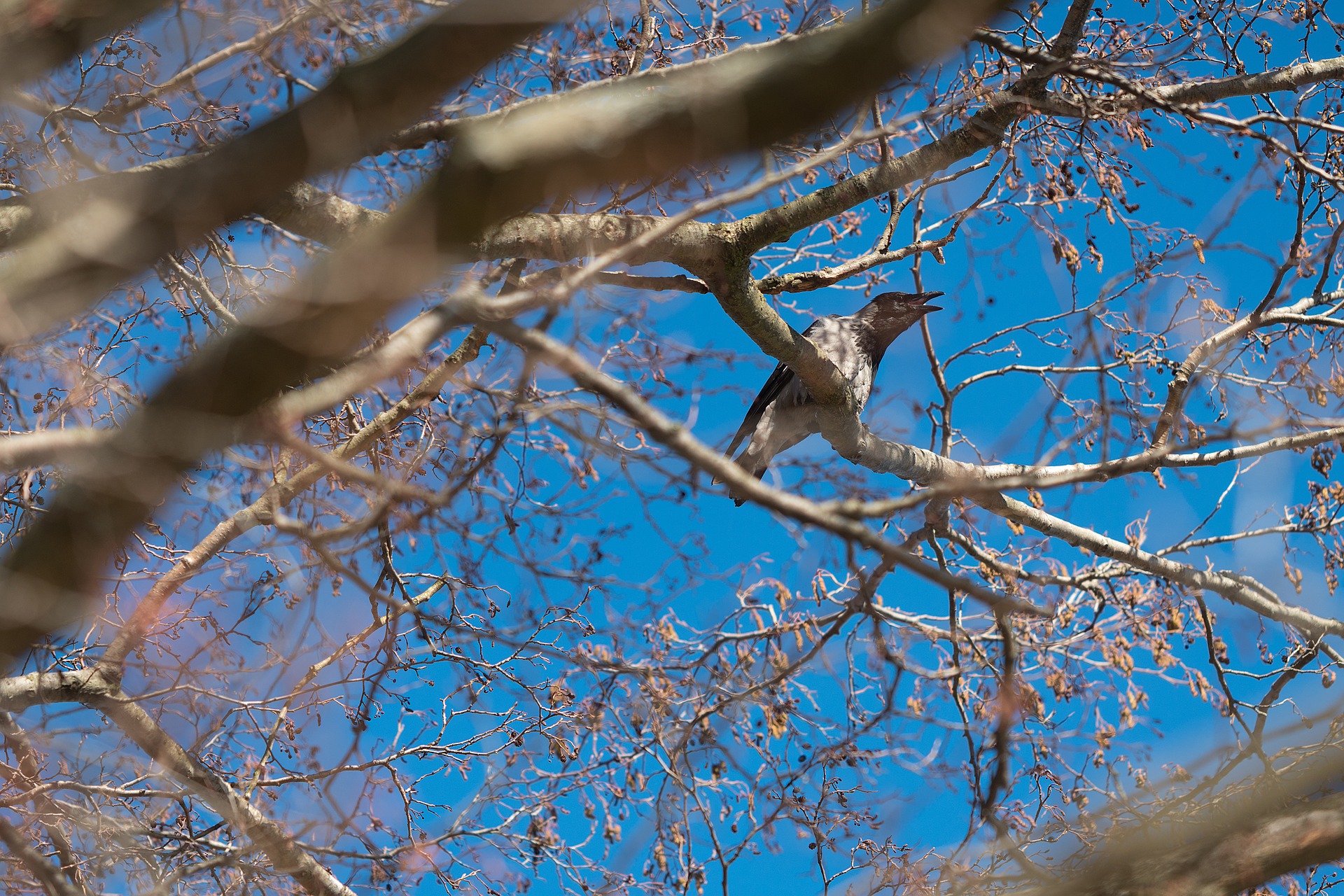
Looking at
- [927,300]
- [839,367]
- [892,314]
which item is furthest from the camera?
[892,314]

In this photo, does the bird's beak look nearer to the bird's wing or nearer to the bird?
the bird

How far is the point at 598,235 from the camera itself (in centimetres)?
358

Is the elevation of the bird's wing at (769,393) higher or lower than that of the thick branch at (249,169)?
higher

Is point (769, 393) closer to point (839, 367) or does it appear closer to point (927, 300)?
point (839, 367)

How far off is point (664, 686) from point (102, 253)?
3230 millimetres

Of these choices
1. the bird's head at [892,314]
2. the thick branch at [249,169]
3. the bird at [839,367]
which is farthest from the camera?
the bird's head at [892,314]

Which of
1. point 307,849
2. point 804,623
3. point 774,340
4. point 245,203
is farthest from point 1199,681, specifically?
point 245,203

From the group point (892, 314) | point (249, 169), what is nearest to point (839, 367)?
point (892, 314)

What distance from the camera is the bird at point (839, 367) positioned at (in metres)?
6.10

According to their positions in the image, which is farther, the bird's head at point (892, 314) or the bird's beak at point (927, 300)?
the bird's head at point (892, 314)

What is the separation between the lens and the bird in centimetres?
610

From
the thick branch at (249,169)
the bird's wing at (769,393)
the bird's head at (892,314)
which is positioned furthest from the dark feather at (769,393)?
the thick branch at (249,169)

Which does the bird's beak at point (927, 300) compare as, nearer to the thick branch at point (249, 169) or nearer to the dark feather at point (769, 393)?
the dark feather at point (769, 393)

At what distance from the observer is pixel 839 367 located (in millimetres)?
5801
